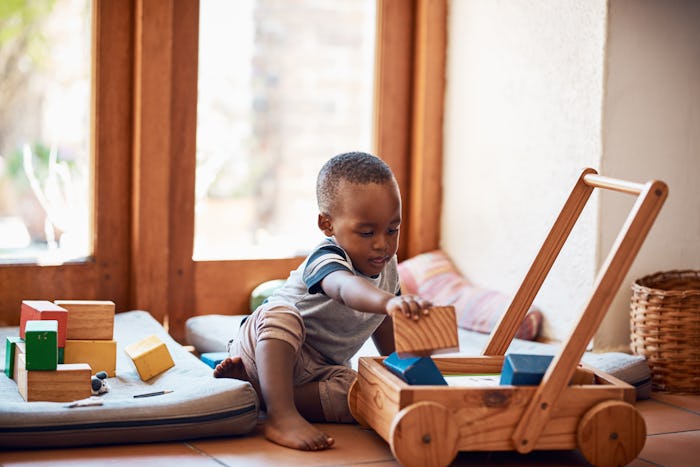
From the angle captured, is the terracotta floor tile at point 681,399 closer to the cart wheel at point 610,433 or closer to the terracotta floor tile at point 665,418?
the terracotta floor tile at point 665,418

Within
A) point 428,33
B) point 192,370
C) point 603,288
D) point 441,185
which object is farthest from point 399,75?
point 603,288

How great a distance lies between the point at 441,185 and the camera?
3184mm

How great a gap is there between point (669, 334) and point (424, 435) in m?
0.98

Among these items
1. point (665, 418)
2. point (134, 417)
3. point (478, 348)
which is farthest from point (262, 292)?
point (665, 418)

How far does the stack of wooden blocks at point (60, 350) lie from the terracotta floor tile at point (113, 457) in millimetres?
173

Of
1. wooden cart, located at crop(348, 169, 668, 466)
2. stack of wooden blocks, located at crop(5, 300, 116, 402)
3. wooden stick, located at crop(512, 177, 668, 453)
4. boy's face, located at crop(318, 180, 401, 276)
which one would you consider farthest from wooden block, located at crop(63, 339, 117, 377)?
wooden stick, located at crop(512, 177, 668, 453)

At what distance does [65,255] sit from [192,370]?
84 cm

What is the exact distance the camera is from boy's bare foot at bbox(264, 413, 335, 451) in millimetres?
1728

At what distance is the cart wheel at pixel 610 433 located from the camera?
162 cm

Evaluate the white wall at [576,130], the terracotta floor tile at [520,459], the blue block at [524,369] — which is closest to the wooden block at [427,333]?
the blue block at [524,369]

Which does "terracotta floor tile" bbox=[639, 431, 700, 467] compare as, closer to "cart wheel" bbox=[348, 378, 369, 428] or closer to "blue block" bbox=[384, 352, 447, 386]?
"blue block" bbox=[384, 352, 447, 386]

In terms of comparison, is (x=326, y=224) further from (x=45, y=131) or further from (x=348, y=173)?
(x=45, y=131)

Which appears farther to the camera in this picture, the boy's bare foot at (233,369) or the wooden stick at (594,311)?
the boy's bare foot at (233,369)

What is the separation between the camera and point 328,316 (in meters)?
1.95
